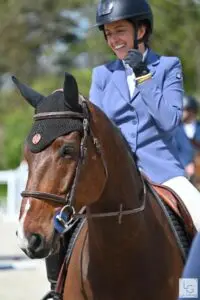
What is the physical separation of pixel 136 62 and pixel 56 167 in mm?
1170

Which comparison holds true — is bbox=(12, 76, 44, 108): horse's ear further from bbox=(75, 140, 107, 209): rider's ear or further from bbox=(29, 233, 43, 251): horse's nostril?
bbox=(29, 233, 43, 251): horse's nostril

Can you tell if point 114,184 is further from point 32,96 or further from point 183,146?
point 183,146

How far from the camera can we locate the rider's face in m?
6.45

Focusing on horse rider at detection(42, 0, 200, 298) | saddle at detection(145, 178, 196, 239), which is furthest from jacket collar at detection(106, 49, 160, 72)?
saddle at detection(145, 178, 196, 239)

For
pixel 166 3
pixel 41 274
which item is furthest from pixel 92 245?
pixel 166 3

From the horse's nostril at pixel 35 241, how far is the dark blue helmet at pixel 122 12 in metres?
1.84

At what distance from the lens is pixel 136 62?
20.3 ft

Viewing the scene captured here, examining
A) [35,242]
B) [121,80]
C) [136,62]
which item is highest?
[136,62]

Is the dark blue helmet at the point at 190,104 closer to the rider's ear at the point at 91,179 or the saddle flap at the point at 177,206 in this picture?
the saddle flap at the point at 177,206

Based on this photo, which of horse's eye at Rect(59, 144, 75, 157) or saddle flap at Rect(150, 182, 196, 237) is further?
saddle flap at Rect(150, 182, 196, 237)

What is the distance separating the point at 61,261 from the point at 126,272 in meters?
0.59

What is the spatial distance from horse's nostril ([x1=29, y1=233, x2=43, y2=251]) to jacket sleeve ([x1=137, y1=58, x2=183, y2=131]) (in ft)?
4.73

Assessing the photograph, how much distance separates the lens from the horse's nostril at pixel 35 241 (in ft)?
16.9

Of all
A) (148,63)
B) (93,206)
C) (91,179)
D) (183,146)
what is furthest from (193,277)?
(183,146)
